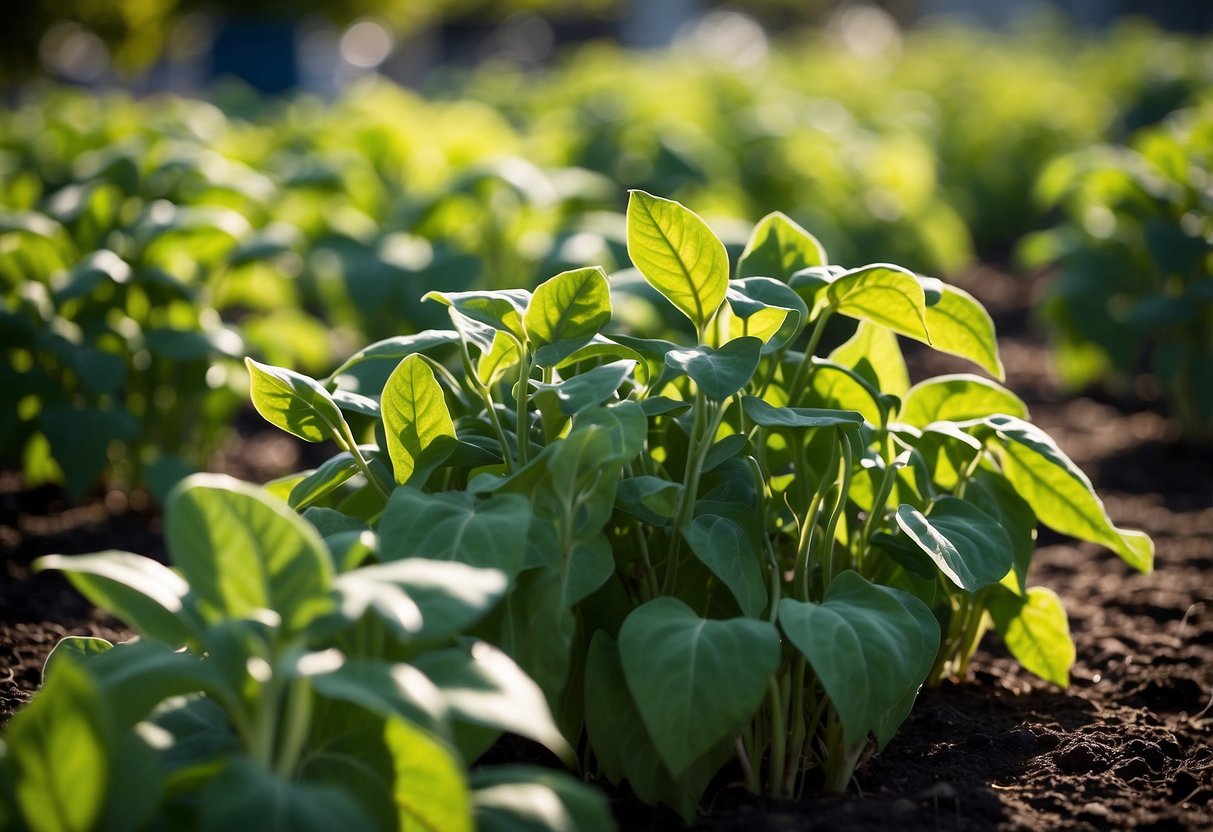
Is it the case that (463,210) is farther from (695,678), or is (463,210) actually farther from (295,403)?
(695,678)

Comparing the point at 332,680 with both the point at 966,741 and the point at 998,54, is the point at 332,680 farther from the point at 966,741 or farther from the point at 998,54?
the point at 998,54

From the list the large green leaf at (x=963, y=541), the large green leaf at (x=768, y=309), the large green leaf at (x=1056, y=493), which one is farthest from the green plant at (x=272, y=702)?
the large green leaf at (x=1056, y=493)

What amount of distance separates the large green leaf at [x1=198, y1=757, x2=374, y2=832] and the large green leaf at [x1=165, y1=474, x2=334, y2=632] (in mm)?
182

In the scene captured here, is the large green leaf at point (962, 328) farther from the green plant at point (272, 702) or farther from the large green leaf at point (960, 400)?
the green plant at point (272, 702)

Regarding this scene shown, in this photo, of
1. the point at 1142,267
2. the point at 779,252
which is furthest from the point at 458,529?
the point at 1142,267

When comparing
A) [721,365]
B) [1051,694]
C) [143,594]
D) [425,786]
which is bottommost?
[1051,694]

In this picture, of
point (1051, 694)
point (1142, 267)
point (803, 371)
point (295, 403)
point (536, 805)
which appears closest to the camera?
point (536, 805)

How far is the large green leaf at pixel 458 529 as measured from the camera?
131 centimetres

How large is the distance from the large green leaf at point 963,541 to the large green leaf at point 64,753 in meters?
0.95

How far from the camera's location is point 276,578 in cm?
121

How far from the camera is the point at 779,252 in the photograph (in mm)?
1854

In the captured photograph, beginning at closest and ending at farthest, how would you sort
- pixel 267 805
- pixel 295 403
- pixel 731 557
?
pixel 267 805 < pixel 731 557 < pixel 295 403

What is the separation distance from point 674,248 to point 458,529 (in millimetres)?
490

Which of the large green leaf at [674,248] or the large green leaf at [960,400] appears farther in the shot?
the large green leaf at [960,400]
